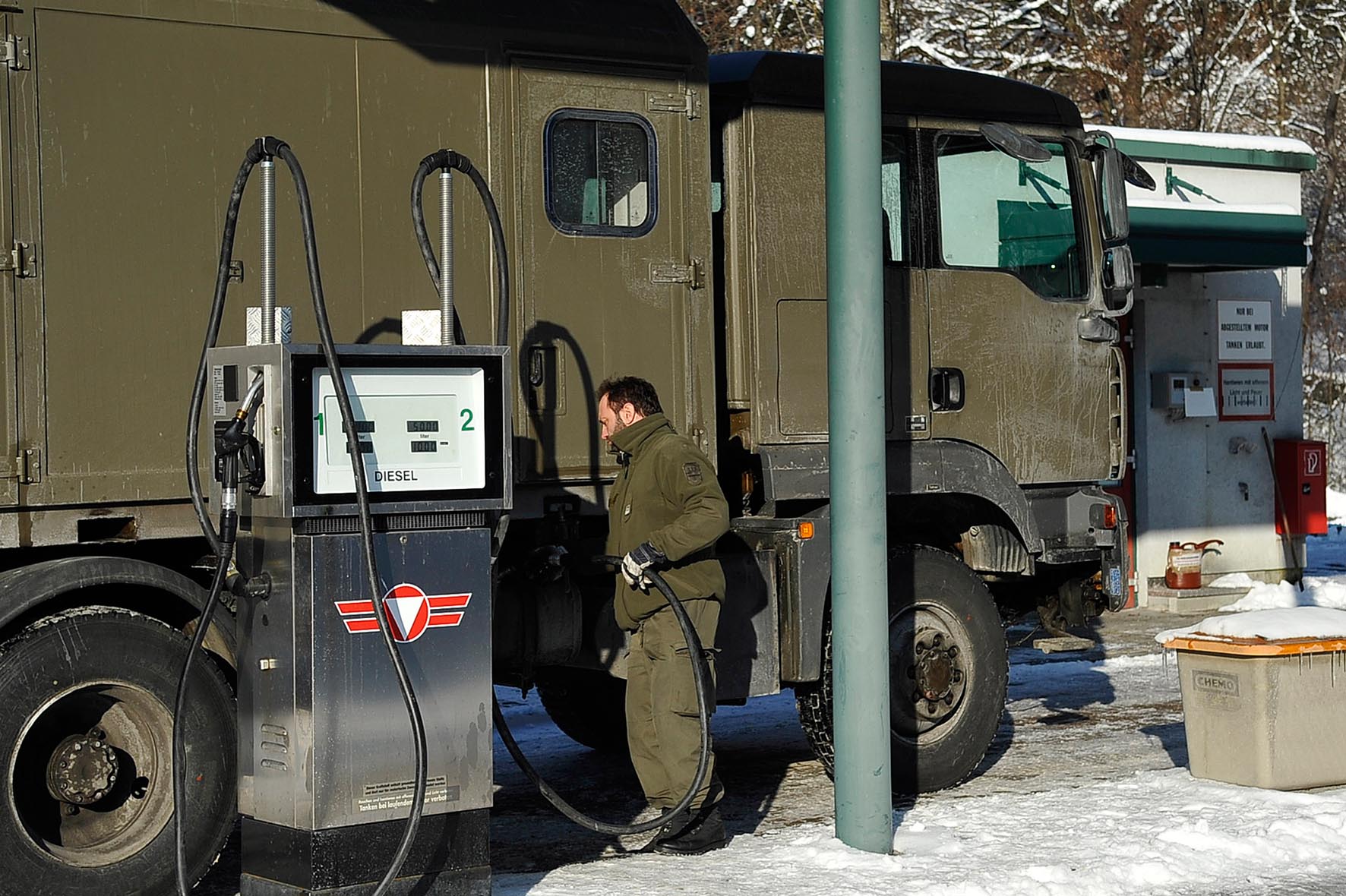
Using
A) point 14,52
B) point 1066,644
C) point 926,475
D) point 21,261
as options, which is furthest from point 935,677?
point 14,52

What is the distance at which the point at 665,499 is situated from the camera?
6910 mm

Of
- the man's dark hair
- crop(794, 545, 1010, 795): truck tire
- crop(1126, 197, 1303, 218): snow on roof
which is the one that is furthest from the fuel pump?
crop(1126, 197, 1303, 218): snow on roof

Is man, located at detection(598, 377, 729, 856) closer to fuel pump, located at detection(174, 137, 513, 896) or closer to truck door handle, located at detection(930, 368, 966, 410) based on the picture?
fuel pump, located at detection(174, 137, 513, 896)

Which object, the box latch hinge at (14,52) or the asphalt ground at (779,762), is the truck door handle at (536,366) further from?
the box latch hinge at (14,52)

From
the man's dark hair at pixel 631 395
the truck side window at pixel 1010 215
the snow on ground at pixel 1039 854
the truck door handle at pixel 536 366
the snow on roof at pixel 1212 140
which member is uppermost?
the snow on roof at pixel 1212 140

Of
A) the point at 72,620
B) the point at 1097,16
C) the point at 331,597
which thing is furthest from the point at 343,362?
the point at 1097,16

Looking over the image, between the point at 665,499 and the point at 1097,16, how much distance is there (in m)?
17.4

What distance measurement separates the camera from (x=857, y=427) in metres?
6.81

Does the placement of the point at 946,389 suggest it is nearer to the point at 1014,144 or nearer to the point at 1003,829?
the point at 1014,144

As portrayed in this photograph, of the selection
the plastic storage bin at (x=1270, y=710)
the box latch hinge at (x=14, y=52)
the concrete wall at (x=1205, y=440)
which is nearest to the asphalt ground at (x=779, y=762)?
the plastic storage bin at (x=1270, y=710)

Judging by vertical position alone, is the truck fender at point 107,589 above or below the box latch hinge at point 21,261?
below

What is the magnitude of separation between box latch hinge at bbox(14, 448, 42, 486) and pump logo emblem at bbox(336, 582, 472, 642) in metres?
1.24

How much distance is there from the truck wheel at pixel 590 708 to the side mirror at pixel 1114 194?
3.37 m

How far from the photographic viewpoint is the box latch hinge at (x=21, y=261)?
5.90 meters
